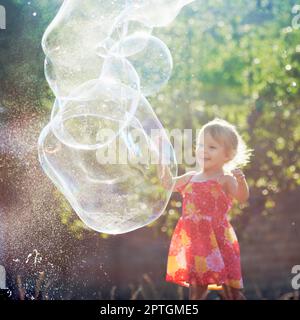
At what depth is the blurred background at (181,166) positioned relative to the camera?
3836 mm

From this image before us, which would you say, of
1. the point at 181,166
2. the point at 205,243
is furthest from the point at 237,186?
the point at 181,166

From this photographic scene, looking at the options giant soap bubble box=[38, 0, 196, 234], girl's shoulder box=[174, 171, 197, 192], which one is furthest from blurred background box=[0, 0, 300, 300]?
girl's shoulder box=[174, 171, 197, 192]

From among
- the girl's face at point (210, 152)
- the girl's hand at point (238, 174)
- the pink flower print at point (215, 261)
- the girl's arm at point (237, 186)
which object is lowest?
the pink flower print at point (215, 261)

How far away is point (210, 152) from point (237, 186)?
0.21 metres

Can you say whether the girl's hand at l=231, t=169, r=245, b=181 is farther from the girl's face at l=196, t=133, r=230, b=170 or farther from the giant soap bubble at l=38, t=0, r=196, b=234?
the giant soap bubble at l=38, t=0, r=196, b=234

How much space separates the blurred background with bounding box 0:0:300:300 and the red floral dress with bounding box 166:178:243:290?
3.37 ft

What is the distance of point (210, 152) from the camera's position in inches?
124

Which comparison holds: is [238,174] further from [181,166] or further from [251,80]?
[251,80]

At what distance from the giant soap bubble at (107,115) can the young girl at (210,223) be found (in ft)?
0.56

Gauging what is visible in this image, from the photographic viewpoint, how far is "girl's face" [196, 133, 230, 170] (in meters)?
3.14

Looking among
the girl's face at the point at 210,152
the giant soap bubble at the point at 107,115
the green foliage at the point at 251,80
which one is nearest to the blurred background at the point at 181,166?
the green foliage at the point at 251,80

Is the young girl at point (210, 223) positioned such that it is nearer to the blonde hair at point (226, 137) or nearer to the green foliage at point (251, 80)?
the blonde hair at point (226, 137)
